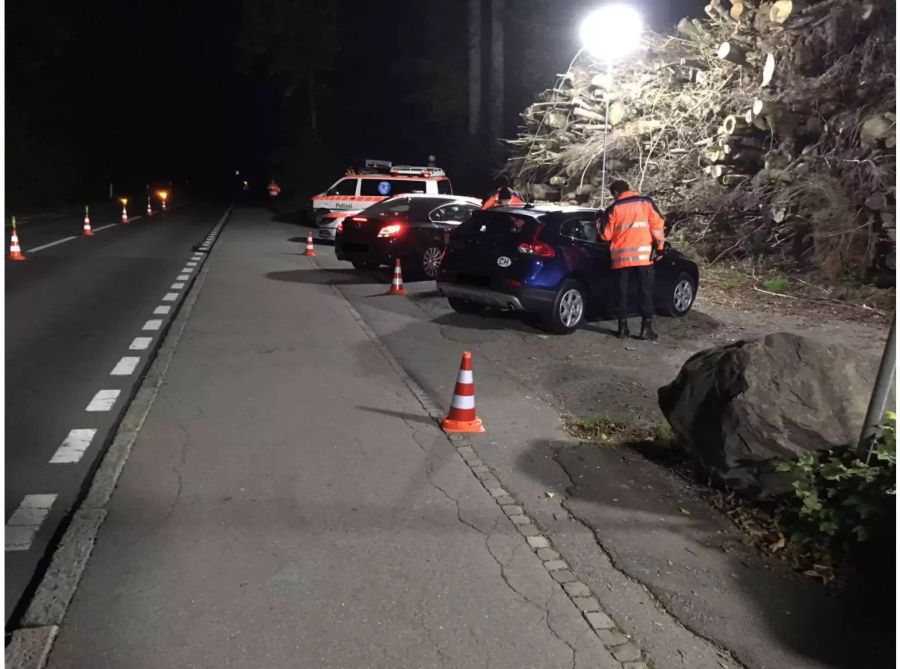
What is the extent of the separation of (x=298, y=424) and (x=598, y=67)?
17.1 metres

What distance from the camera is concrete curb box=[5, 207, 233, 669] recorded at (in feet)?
10.9

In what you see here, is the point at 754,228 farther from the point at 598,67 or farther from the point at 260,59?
the point at 260,59

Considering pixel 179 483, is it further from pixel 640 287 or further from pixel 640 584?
pixel 640 287

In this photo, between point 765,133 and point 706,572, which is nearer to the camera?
point 706,572

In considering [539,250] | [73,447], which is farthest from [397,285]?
[73,447]

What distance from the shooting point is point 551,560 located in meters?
4.22

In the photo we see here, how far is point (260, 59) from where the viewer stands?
62.7 meters

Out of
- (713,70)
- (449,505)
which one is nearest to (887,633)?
(449,505)

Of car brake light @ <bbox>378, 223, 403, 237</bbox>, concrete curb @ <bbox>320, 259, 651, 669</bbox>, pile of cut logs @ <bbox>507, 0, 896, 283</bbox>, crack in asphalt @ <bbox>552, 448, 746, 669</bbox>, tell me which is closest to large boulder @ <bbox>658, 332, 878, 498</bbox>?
crack in asphalt @ <bbox>552, 448, 746, 669</bbox>

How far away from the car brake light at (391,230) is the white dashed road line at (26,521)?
10.6 metres

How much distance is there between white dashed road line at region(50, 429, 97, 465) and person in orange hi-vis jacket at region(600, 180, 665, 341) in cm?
631

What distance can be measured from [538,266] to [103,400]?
205 inches

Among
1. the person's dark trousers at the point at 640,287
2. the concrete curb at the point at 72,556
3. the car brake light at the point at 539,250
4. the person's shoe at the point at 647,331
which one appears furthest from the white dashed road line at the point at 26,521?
the person's shoe at the point at 647,331

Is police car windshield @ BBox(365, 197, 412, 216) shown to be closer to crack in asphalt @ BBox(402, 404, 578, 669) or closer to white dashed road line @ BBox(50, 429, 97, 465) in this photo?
white dashed road line @ BBox(50, 429, 97, 465)
